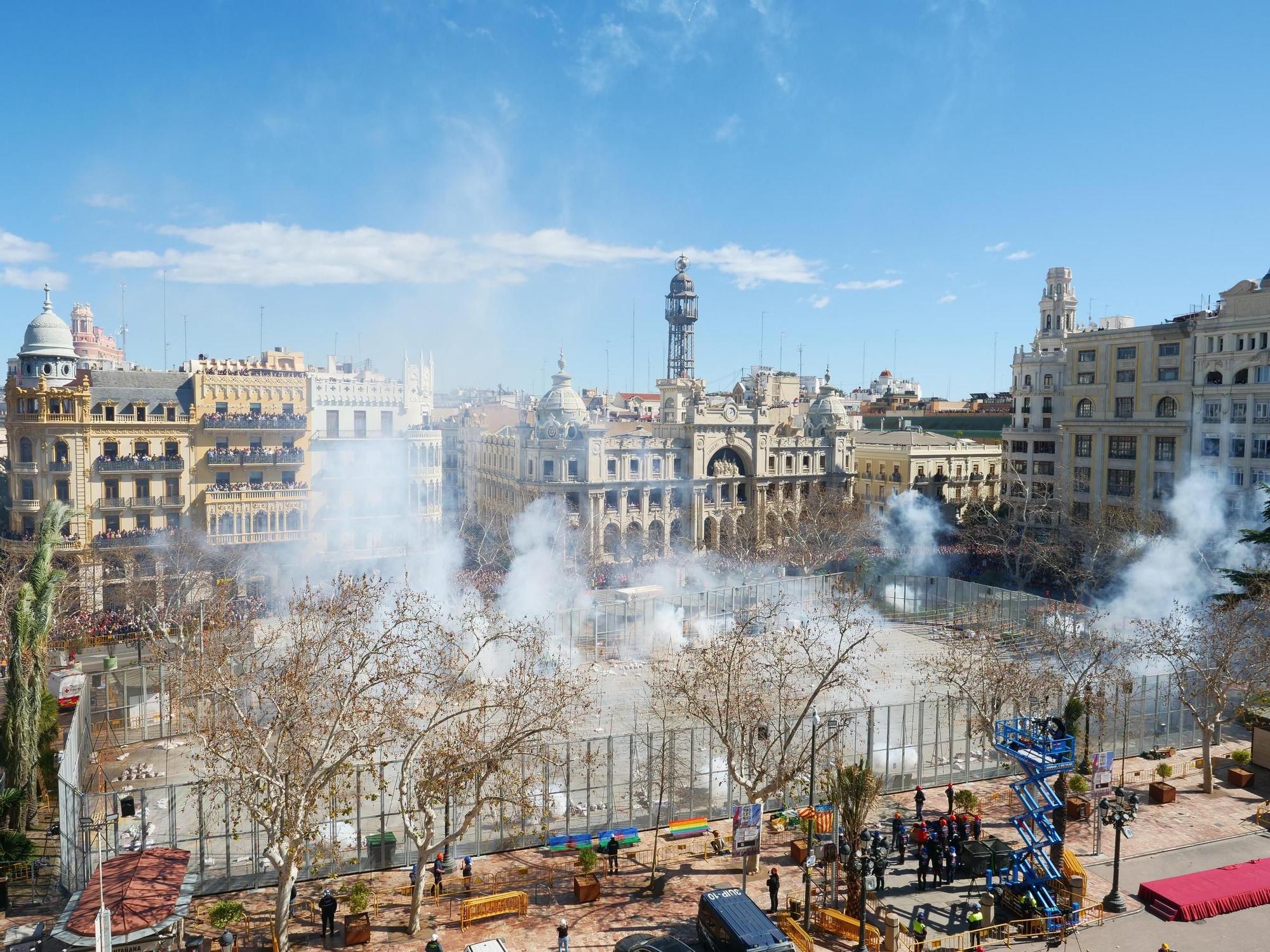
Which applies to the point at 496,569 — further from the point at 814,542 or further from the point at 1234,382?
the point at 1234,382

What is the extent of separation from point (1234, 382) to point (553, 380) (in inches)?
2146

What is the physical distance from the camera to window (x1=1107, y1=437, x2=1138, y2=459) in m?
72.8

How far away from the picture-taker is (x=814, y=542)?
7519 centimetres

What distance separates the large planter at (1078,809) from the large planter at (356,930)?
2226cm

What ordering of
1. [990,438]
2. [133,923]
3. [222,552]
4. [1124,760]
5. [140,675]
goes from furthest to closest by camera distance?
[990,438] < [222,552] < [140,675] < [1124,760] < [133,923]

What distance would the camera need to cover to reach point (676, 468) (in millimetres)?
85688

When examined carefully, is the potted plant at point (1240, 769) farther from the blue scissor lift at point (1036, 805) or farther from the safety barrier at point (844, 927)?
the safety barrier at point (844, 927)

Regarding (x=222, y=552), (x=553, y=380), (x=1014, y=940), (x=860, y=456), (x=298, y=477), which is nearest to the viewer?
(x=1014, y=940)

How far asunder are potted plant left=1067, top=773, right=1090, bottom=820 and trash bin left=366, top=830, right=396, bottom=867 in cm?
2167

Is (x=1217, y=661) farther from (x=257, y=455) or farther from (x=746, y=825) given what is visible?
(x=257, y=455)

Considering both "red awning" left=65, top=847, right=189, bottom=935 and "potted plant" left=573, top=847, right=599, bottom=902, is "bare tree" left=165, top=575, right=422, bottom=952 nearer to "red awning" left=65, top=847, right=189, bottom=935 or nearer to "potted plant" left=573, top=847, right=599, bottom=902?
"red awning" left=65, top=847, right=189, bottom=935

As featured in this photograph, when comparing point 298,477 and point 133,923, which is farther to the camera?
point 298,477

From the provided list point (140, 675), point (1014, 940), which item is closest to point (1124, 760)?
point (1014, 940)

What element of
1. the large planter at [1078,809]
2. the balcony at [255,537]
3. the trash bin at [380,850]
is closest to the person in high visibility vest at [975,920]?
the large planter at [1078,809]
